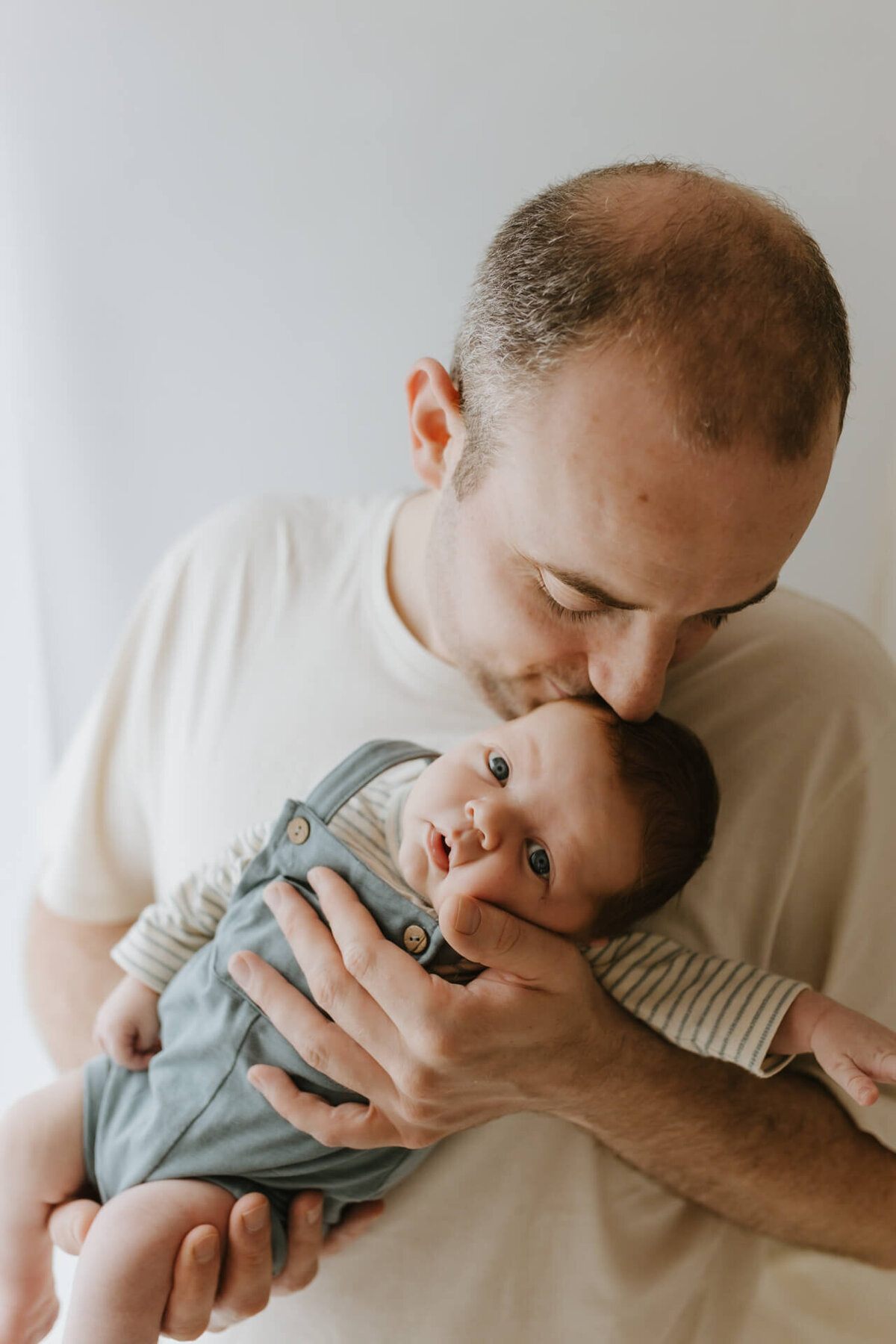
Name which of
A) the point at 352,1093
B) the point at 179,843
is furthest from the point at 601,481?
the point at 179,843

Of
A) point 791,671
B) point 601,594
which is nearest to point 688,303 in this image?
point 601,594

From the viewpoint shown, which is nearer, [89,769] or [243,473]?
[89,769]

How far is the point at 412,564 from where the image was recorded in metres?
1.57

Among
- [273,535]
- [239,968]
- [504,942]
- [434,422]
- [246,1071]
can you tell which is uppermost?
[434,422]

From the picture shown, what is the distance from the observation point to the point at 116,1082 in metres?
1.35

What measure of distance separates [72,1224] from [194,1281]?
0.21 metres

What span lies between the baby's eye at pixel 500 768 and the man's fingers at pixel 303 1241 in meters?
0.52

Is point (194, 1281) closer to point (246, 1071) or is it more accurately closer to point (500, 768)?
point (246, 1071)

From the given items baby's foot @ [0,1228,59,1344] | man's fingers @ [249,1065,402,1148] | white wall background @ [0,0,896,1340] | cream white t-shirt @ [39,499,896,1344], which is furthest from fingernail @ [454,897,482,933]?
white wall background @ [0,0,896,1340]

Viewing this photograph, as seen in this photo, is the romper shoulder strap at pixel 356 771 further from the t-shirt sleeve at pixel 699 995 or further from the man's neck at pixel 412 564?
the t-shirt sleeve at pixel 699 995

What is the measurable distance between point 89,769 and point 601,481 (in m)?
1.00

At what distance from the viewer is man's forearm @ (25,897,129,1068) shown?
5.55 ft

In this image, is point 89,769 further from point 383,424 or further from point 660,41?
point 660,41

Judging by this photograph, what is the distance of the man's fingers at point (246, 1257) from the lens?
3.82 feet
